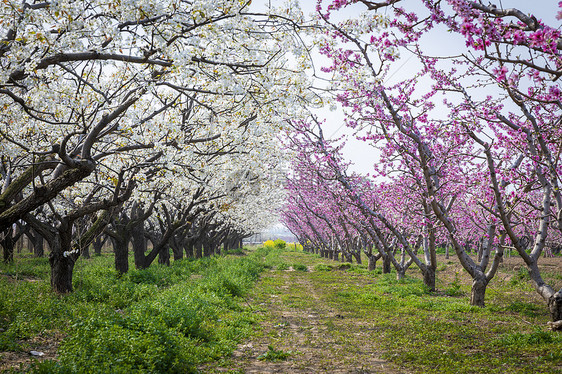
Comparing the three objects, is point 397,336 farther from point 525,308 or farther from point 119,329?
point 119,329

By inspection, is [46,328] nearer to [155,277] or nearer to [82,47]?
[82,47]

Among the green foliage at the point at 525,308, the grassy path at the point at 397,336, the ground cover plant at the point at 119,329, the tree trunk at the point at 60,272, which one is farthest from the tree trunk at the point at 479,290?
the tree trunk at the point at 60,272

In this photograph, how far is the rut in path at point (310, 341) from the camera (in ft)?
22.1

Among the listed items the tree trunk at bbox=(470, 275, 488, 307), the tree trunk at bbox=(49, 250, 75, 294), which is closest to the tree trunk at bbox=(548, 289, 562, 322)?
the tree trunk at bbox=(470, 275, 488, 307)

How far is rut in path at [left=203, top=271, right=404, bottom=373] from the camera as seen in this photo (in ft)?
22.1

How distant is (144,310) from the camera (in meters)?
8.20

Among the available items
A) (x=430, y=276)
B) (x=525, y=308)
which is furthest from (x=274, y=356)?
(x=430, y=276)

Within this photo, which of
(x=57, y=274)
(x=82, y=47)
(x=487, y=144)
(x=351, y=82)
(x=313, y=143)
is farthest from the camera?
(x=313, y=143)

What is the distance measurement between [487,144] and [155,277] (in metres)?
13.1

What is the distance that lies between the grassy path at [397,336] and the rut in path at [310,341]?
0.06 ft

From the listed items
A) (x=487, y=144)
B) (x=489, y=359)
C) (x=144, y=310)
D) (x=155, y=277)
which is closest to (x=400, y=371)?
(x=489, y=359)

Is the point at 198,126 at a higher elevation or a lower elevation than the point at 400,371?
higher

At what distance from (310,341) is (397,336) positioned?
1.85 meters

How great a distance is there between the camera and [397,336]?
8570mm
